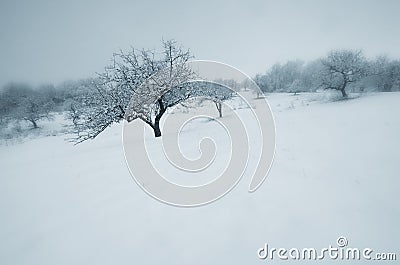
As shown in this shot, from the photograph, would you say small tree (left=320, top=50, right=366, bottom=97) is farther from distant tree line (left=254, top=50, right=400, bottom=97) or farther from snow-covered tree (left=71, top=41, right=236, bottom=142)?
snow-covered tree (left=71, top=41, right=236, bottom=142)

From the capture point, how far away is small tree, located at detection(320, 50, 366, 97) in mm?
27077

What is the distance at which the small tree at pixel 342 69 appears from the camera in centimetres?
2708

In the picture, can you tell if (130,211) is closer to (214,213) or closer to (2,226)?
(214,213)

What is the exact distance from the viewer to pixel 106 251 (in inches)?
127

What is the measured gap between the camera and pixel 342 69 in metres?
27.1

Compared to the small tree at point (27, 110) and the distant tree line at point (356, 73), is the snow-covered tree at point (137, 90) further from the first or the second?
the small tree at point (27, 110)

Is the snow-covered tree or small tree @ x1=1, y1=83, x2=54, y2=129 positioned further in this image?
small tree @ x1=1, y1=83, x2=54, y2=129

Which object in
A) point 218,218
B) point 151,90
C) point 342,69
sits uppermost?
point 342,69

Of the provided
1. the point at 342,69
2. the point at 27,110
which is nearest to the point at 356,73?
the point at 342,69

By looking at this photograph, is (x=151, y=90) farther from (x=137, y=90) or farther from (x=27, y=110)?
(x=27, y=110)

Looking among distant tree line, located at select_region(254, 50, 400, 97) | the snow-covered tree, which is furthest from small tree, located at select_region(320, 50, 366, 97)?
the snow-covered tree

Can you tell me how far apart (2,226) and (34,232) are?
1170 mm

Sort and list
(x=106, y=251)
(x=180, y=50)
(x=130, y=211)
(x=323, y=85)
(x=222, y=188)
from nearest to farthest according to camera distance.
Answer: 1. (x=106, y=251)
2. (x=130, y=211)
3. (x=222, y=188)
4. (x=180, y=50)
5. (x=323, y=85)

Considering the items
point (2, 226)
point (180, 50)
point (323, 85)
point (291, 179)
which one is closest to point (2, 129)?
point (180, 50)
